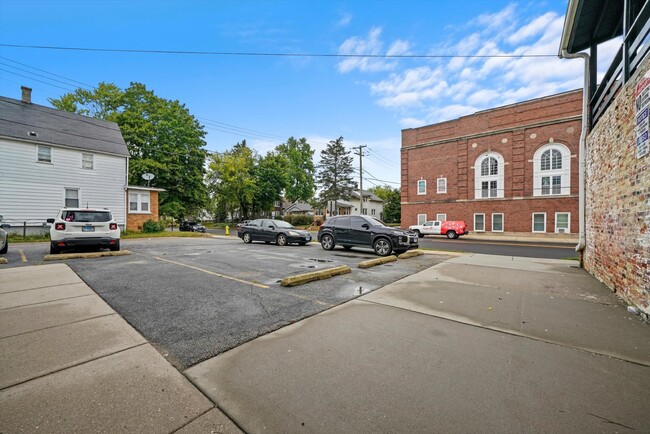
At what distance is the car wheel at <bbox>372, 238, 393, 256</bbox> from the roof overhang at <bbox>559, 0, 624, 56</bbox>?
8034 millimetres

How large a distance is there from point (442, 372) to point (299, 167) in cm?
5722

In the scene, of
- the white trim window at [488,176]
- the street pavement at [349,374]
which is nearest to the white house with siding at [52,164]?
the street pavement at [349,374]

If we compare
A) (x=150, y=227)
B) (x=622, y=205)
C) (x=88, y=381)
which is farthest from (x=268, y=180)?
(x=88, y=381)

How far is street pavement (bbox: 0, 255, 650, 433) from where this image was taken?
1957 mm

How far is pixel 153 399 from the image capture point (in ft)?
7.00

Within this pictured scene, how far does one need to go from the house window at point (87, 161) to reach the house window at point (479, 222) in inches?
1370

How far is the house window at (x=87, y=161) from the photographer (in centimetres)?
2000

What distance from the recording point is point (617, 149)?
5324 mm

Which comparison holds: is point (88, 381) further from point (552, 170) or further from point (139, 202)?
point (552, 170)

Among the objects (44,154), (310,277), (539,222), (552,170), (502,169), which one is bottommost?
(310,277)

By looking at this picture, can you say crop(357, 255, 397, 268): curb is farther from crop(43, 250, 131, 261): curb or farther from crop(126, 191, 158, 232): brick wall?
crop(126, 191, 158, 232): brick wall

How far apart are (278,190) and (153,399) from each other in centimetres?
4752

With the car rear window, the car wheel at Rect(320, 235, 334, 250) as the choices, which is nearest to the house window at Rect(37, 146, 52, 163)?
the car rear window

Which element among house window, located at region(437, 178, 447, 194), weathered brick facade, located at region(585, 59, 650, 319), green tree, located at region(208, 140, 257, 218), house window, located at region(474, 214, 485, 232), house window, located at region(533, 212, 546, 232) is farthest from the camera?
green tree, located at region(208, 140, 257, 218)
